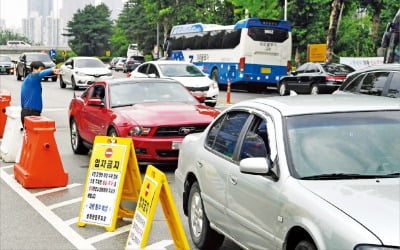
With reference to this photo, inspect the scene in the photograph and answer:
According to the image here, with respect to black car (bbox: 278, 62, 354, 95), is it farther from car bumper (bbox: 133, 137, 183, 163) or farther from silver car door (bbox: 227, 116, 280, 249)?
silver car door (bbox: 227, 116, 280, 249)

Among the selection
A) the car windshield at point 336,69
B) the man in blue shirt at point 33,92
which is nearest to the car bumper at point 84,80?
the car windshield at point 336,69

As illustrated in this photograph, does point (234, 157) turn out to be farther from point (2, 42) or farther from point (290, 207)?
point (2, 42)

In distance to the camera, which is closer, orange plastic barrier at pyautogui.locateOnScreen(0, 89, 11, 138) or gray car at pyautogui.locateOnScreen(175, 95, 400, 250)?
gray car at pyautogui.locateOnScreen(175, 95, 400, 250)

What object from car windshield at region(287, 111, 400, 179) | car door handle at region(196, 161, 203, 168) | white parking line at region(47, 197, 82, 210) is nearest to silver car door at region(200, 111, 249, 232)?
car door handle at region(196, 161, 203, 168)

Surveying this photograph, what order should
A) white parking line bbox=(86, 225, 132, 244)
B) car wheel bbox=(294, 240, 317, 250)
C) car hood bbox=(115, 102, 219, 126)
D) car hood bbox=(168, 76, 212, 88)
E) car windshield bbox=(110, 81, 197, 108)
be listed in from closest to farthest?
car wheel bbox=(294, 240, 317, 250)
white parking line bbox=(86, 225, 132, 244)
car hood bbox=(115, 102, 219, 126)
car windshield bbox=(110, 81, 197, 108)
car hood bbox=(168, 76, 212, 88)

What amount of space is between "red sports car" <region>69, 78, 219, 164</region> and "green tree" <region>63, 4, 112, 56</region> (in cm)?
10333

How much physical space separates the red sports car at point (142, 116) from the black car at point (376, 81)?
2.37m

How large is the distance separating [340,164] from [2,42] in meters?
184

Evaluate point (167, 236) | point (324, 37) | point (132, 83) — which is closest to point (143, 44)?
point (324, 37)

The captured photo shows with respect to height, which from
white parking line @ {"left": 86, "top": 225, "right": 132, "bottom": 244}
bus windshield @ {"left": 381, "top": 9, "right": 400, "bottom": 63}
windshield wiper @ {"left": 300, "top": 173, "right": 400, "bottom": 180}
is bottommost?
white parking line @ {"left": 86, "top": 225, "right": 132, "bottom": 244}

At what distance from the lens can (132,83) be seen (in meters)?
12.7

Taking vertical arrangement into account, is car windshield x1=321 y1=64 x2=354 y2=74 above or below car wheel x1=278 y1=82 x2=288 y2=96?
above

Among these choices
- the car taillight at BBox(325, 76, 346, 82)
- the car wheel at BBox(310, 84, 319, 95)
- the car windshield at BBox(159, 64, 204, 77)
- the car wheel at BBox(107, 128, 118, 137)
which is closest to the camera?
the car wheel at BBox(107, 128, 118, 137)

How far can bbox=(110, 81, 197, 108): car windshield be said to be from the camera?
12242mm
